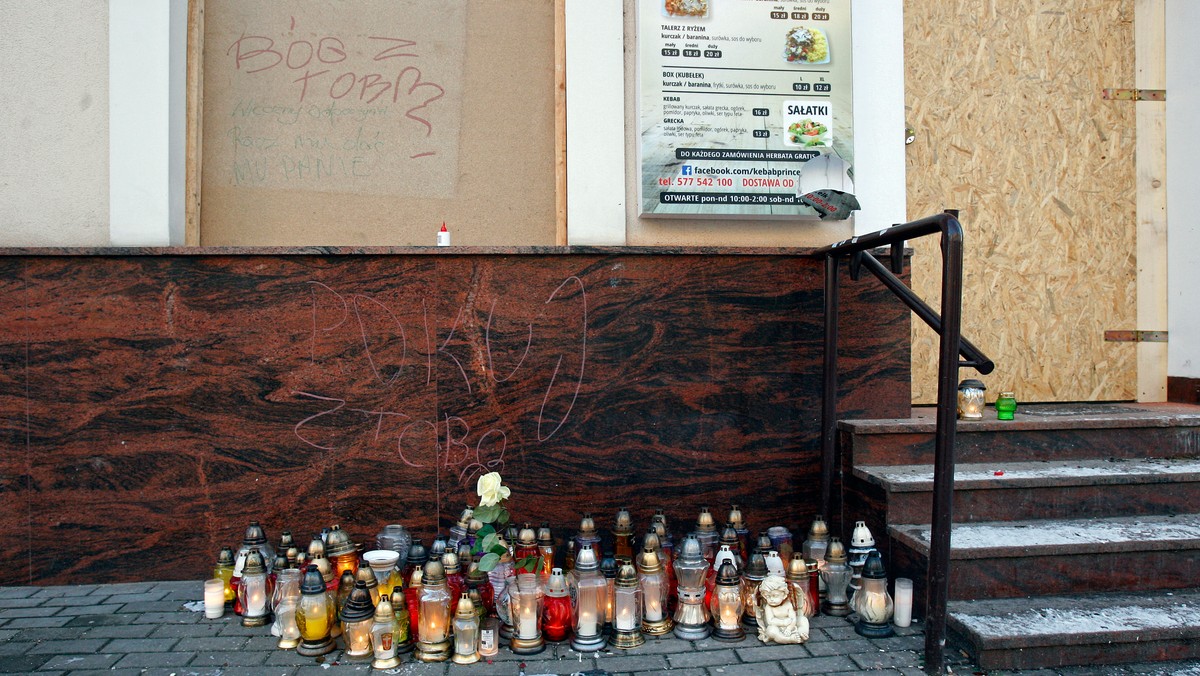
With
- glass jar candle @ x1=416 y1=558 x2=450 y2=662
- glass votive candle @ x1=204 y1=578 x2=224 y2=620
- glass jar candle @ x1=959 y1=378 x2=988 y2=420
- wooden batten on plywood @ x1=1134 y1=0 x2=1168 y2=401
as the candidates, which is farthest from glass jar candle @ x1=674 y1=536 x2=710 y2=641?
wooden batten on plywood @ x1=1134 y1=0 x2=1168 y2=401

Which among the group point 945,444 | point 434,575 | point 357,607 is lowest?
point 357,607

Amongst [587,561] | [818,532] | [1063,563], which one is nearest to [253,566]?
[587,561]

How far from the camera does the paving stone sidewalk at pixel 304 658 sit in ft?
9.38

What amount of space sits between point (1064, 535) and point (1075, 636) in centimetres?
55

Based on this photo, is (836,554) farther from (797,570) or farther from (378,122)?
(378,122)

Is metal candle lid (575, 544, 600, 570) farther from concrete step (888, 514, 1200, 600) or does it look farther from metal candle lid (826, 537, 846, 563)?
concrete step (888, 514, 1200, 600)

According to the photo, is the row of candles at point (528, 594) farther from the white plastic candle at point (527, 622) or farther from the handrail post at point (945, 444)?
the handrail post at point (945, 444)

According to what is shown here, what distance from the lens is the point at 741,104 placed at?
165 inches

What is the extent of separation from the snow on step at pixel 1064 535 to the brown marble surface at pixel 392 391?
83 cm

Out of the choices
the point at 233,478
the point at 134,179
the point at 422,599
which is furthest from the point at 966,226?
the point at 134,179

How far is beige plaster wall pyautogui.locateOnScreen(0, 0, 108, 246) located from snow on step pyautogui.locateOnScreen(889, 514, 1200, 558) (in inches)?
167

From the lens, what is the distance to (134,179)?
404 centimetres

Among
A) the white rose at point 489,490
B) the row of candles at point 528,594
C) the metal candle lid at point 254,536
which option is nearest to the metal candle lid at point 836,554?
the row of candles at point 528,594

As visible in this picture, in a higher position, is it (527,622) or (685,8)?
(685,8)
